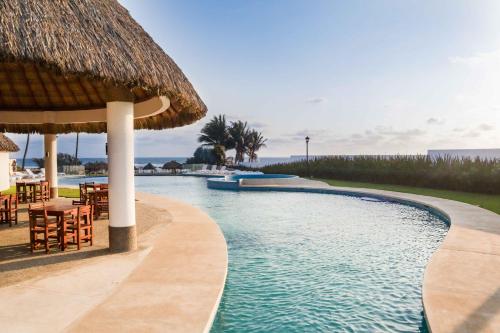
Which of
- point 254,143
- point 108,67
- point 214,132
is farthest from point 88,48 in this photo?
point 254,143

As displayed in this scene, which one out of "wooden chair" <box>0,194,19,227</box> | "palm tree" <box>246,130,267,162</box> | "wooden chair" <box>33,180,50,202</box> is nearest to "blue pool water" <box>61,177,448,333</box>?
"wooden chair" <box>0,194,19,227</box>

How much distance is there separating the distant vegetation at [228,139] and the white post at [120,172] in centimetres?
3833

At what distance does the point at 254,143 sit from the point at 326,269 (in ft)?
154

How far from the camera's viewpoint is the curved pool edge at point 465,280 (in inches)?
157

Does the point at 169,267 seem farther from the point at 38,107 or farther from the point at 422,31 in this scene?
the point at 422,31

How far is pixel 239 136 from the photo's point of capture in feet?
168

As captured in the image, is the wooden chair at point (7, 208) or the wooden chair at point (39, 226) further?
the wooden chair at point (7, 208)

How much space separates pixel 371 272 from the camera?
20.7 ft

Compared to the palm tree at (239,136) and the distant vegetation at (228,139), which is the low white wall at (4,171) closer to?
the distant vegetation at (228,139)

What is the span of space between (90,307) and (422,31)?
47.6 ft

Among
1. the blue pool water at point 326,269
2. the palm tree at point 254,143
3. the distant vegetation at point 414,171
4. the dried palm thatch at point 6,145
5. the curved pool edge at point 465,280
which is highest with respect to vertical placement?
the palm tree at point 254,143

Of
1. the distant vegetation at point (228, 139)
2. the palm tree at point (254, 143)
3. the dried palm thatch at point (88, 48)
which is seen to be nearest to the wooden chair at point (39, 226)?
the dried palm thatch at point (88, 48)

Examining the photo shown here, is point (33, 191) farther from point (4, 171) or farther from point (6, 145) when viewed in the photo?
point (4, 171)

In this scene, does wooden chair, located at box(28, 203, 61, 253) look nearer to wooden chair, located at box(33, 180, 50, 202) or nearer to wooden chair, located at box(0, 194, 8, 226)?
wooden chair, located at box(0, 194, 8, 226)
